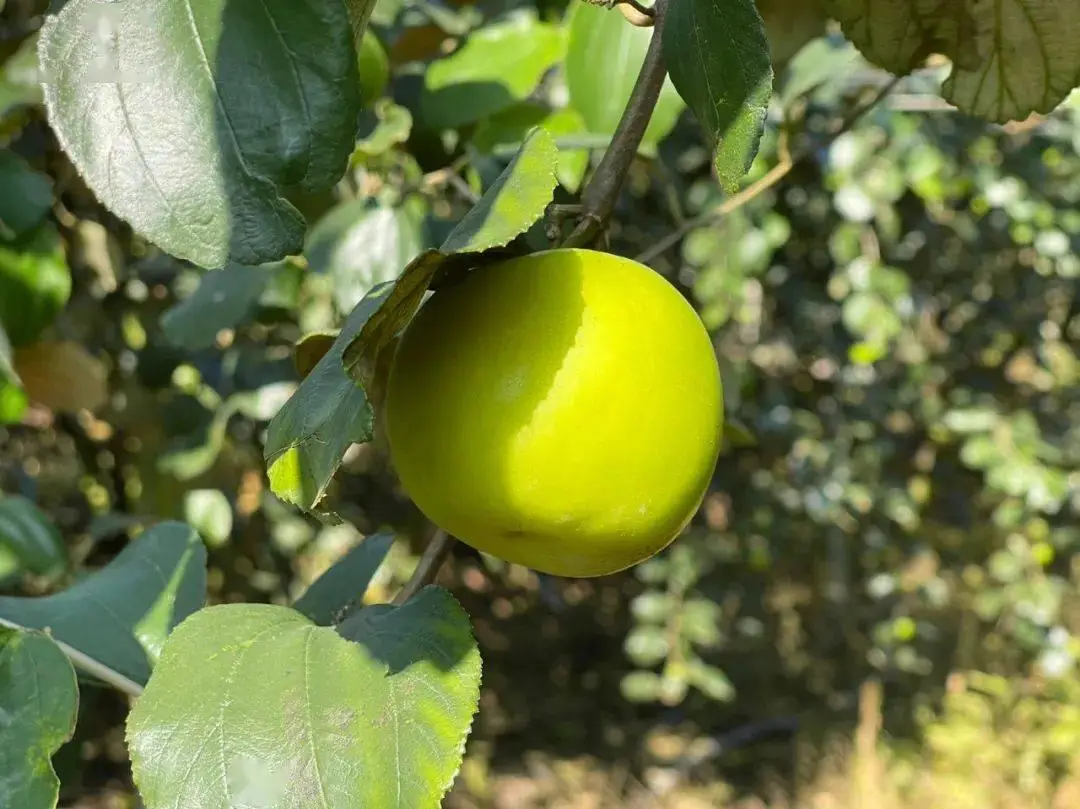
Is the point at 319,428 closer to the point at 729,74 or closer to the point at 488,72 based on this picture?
the point at 729,74

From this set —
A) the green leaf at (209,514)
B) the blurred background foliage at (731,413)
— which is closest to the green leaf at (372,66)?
the blurred background foliage at (731,413)

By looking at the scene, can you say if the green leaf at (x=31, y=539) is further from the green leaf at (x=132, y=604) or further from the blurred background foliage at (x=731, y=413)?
the green leaf at (x=132, y=604)

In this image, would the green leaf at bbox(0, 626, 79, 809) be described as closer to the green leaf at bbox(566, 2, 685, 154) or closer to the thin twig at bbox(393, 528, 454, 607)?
the thin twig at bbox(393, 528, 454, 607)

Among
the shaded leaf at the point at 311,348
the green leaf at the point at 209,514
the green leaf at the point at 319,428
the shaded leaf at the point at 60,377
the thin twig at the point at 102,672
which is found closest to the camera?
the green leaf at the point at 319,428

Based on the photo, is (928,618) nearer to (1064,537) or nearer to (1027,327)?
(1064,537)

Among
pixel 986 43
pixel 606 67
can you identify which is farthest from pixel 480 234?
pixel 606 67

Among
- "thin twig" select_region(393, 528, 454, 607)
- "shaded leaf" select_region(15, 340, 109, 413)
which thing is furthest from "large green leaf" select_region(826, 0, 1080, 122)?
"shaded leaf" select_region(15, 340, 109, 413)
